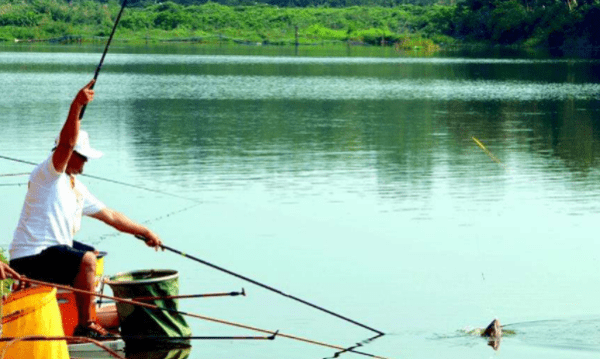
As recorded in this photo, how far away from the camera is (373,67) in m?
63.6

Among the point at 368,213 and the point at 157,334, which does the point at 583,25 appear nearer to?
the point at 368,213

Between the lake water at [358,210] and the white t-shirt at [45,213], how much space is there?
2229 mm

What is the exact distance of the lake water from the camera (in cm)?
1050

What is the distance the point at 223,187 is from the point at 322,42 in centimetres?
9481

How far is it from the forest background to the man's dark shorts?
267ft

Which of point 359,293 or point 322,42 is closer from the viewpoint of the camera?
point 359,293

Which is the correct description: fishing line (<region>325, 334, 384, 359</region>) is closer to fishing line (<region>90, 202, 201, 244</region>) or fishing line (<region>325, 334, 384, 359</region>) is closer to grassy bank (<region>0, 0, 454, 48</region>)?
fishing line (<region>90, 202, 201, 244</region>)

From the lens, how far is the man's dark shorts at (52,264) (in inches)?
285

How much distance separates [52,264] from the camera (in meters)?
7.30

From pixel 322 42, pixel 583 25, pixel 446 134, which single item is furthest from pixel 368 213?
pixel 322 42

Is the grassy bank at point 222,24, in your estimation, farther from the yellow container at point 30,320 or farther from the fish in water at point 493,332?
Result: the yellow container at point 30,320

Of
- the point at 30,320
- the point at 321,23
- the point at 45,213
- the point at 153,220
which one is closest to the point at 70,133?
the point at 45,213

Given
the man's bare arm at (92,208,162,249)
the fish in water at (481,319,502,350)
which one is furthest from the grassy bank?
the man's bare arm at (92,208,162,249)

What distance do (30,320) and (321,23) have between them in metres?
115
